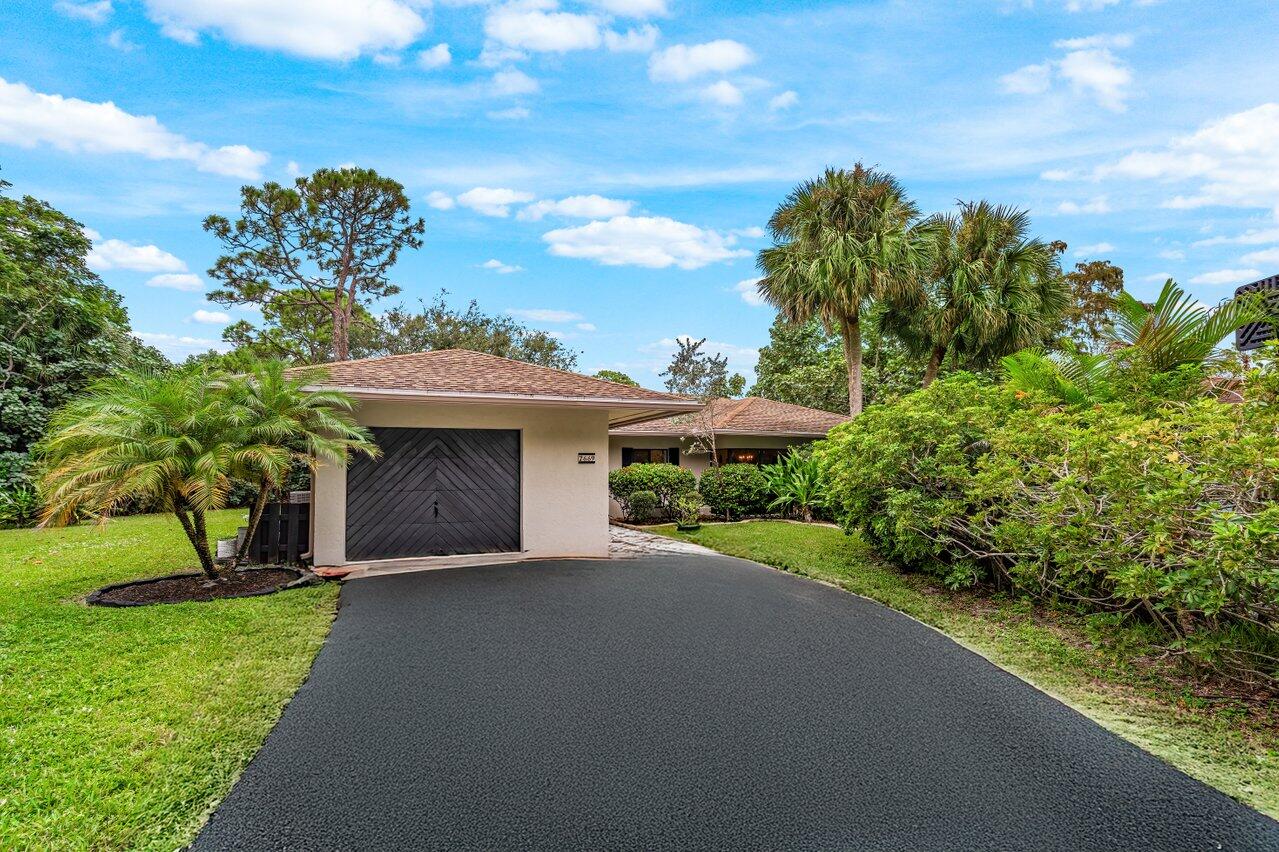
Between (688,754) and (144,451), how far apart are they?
6302mm

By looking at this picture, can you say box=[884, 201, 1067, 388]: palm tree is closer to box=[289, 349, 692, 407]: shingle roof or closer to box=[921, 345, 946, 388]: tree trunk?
box=[921, 345, 946, 388]: tree trunk

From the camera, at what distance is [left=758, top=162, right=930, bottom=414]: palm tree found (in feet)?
47.0

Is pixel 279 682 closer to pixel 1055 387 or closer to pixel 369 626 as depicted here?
pixel 369 626

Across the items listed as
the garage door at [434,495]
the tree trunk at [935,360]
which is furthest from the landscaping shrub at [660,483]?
the tree trunk at [935,360]

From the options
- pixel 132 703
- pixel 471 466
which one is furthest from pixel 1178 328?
pixel 132 703

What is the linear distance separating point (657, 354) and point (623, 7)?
2741 cm

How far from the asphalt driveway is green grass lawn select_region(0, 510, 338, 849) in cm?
25

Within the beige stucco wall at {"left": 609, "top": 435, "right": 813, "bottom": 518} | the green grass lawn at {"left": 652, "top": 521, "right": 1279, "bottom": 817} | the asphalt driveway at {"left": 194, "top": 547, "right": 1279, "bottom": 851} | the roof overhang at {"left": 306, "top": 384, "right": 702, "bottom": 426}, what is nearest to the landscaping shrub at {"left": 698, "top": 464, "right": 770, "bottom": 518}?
the beige stucco wall at {"left": 609, "top": 435, "right": 813, "bottom": 518}

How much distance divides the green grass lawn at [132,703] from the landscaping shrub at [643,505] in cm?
832

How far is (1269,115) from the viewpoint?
11.1 m

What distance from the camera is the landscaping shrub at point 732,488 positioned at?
15.1m

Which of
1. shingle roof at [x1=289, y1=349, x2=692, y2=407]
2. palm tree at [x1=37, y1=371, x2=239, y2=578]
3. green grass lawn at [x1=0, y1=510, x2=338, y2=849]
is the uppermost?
shingle roof at [x1=289, y1=349, x2=692, y2=407]

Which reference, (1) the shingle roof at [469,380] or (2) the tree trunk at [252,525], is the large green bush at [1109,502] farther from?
(2) the tree trunk at [252,525]

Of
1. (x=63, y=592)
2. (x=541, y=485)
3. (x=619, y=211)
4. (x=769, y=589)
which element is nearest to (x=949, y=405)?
(x=769, y=589)
